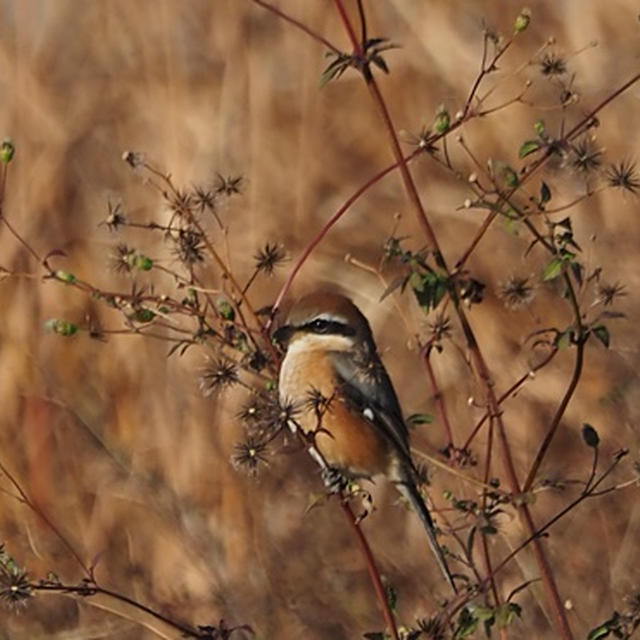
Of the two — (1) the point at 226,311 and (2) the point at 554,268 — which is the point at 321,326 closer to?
(1) the point at 226,311

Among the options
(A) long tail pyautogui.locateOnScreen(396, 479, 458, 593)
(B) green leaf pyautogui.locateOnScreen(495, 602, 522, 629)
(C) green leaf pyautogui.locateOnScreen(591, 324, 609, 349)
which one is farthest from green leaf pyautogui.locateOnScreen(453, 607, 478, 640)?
(C) green leaf pyautogui.locateOnScreen(591, 324, 609, 349)

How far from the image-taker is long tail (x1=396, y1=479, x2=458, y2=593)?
205cm

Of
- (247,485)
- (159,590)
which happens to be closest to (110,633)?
(159,590)

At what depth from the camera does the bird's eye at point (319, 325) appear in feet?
7.21

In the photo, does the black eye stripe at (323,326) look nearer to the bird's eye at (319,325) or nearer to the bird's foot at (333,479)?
the bird's eye at (319,325)

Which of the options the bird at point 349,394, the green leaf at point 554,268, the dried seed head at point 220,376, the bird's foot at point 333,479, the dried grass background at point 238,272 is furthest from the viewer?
the dried grass background at point 238,272

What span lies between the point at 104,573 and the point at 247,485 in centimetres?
36

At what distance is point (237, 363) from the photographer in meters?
1.73

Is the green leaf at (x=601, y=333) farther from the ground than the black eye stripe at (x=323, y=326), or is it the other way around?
the black eye stripe at (x=323, y=326)

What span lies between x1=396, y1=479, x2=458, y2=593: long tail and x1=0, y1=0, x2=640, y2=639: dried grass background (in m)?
1.21

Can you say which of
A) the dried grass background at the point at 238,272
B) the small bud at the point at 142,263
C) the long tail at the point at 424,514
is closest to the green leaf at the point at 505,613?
the long tail at the point at 424,514

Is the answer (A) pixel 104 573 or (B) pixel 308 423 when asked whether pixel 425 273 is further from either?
(A) pixel 104 573

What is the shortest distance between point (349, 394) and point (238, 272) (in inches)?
62.3

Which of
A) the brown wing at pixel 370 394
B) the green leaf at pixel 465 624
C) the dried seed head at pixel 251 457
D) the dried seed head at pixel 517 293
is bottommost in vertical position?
the green leaf at pixel 465 624
